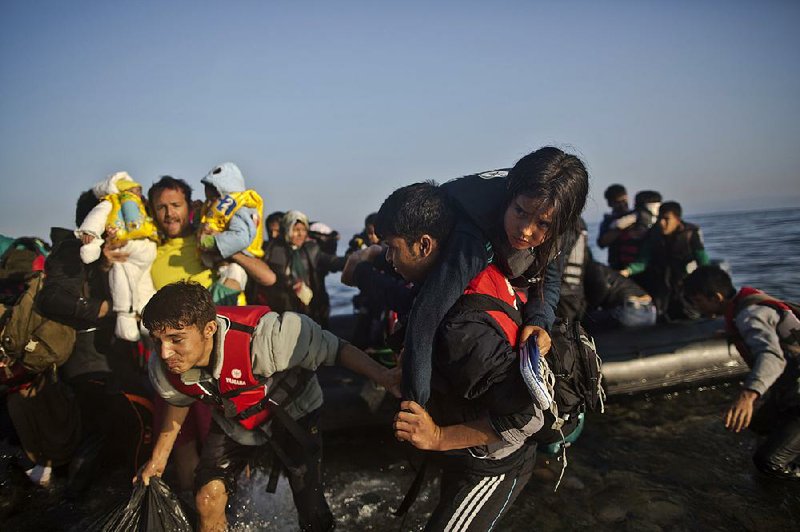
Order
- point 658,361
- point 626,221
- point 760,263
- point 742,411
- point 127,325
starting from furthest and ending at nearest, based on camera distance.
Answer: point 760,263
point 626,221
point 658,361
point 127,325
point 742,411

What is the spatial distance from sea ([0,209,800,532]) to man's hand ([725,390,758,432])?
0.73 meters

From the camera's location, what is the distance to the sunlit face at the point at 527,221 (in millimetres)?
1944

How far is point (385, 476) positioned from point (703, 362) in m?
3.88

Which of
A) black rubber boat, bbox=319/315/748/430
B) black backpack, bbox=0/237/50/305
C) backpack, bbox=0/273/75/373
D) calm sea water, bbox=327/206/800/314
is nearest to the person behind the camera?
backpack, bbox=0/273/75/373

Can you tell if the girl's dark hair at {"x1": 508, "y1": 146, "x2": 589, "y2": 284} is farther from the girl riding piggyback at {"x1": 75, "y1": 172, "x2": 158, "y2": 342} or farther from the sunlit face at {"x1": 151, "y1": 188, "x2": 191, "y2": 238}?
the girl riding piggyback at {"x1": 75, "y1": 172, "x2": 158, "y2": 342}

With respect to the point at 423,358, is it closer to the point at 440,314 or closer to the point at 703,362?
the point at 440,314

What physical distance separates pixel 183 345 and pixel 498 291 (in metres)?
1.58

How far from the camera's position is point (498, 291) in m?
2.11

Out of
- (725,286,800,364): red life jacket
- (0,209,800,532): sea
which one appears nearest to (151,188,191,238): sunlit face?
(0,209,800,532): sea

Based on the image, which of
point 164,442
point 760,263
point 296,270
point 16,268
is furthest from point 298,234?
point 760,263

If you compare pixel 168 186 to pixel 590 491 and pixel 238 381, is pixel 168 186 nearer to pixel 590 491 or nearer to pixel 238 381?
pixel 238 381

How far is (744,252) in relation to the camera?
19953mm

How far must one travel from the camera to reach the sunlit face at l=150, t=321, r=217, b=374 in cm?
243

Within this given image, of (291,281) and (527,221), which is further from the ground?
(527,221)
